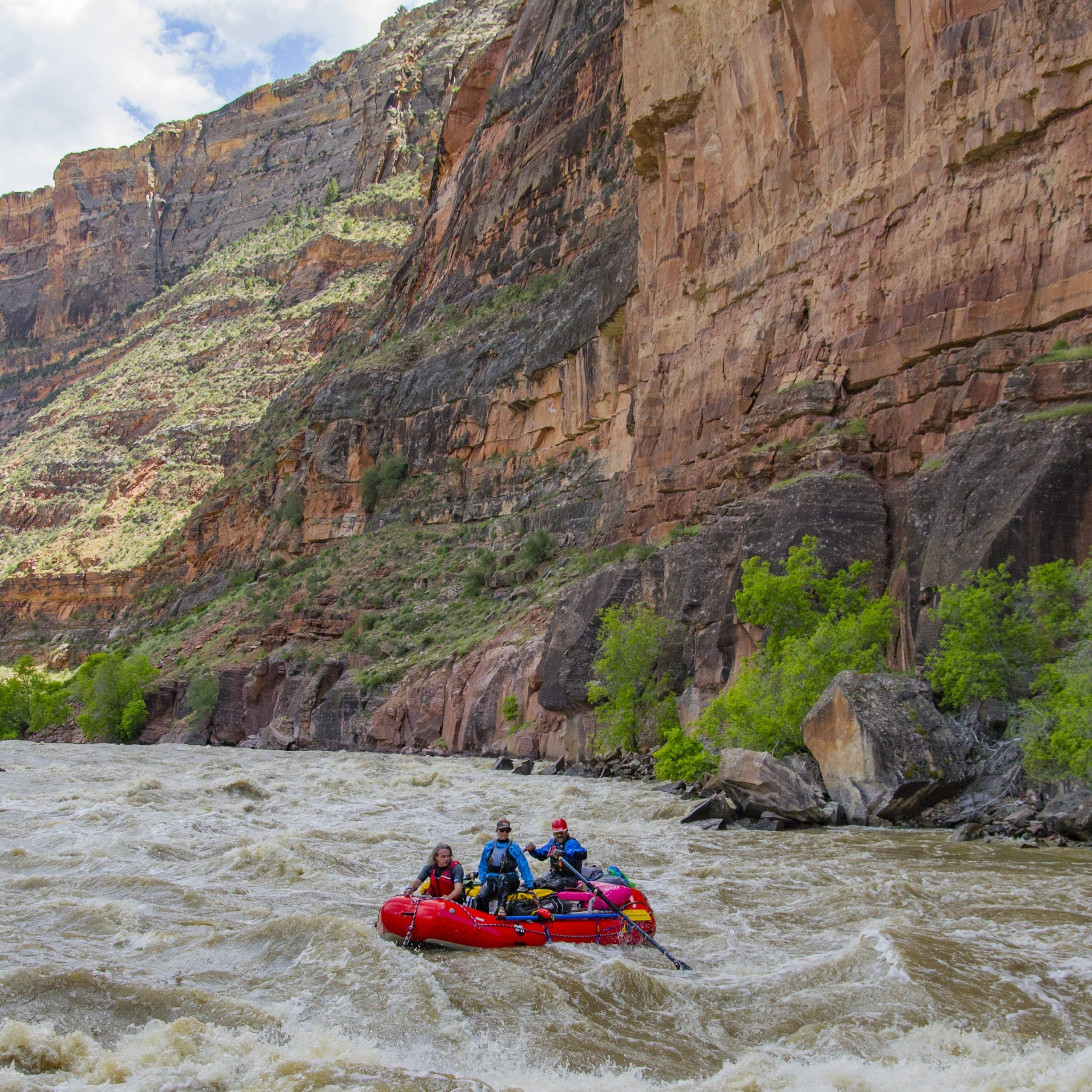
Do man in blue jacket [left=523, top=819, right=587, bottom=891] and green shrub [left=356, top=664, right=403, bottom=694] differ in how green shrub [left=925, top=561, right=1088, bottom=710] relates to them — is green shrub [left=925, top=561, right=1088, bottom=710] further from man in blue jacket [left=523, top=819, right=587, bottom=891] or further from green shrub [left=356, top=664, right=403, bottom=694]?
green shrub [left=356, top=664, right=403, bottom=694]

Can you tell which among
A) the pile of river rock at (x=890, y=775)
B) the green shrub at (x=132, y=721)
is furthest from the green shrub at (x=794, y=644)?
the green shrub at (x=132, y=721)

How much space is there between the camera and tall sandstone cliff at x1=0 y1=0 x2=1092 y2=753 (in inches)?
864

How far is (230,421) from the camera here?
333 ft

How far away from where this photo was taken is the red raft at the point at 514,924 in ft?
32.3

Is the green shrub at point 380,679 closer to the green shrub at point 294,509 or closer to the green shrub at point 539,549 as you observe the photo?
the green shrub at point 539,549

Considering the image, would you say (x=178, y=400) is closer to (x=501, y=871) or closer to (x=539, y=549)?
(x=539, y=549)

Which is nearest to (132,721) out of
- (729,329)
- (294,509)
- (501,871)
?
(294,509)

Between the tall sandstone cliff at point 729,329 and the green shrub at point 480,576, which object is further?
the green shrub at point 480,576

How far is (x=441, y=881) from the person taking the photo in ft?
35.8

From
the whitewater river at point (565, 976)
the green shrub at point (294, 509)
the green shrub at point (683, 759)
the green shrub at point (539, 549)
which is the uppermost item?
the green shrub at point (294, 509)

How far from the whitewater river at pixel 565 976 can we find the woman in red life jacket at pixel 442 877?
93cm

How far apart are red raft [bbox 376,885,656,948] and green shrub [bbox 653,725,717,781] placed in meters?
11.5

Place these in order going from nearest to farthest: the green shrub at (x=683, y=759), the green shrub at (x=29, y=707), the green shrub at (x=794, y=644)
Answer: the green shrub at (x=794, y=644) → the green shrub at (x=683, y=759) → the green shrub at (x=29, y=707)

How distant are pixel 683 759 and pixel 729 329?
16.4 m
